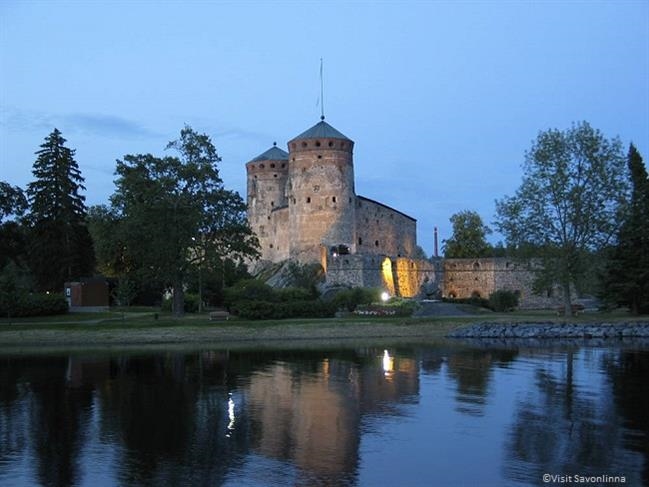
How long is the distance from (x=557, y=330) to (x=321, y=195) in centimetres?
2732

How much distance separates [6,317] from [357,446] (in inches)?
1446

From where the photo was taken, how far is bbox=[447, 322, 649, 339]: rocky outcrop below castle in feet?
130

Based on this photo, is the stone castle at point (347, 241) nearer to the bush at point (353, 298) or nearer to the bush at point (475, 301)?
the bush at point (475, 301)

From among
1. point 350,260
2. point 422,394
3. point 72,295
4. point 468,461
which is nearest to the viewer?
point 468,461

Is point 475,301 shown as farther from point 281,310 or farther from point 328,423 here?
point 328,423

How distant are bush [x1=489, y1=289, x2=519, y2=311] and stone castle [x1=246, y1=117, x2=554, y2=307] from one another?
2.61 meters

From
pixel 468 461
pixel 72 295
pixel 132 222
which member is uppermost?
pixel 132 222

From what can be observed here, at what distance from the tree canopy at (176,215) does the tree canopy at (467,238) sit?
34.9m

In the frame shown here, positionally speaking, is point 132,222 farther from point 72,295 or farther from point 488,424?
point 488,424

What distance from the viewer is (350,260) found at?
59469 millimetres

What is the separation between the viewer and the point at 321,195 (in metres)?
62.8

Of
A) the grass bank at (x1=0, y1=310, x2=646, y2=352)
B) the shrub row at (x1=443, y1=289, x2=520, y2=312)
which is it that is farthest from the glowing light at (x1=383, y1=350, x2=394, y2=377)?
the shrub row at (x1=443, y1=289, x2=520, y2=312)

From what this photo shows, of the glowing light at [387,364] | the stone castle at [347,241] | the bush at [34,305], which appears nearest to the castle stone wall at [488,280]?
the stone castle at [347,241]

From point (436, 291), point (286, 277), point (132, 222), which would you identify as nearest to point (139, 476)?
point (132, 222)
